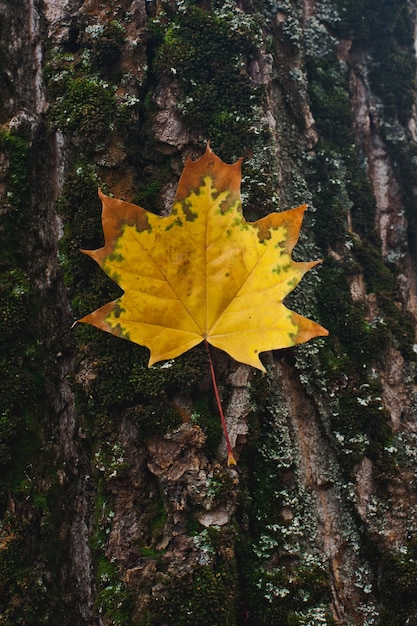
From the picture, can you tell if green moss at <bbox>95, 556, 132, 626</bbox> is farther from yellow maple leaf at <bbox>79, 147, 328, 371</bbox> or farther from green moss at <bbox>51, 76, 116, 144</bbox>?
green moss at <bbox>51, 76, 116, 144</bbox>

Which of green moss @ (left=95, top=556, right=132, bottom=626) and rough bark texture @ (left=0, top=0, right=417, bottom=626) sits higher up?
rough bark texture @ (left=0, top=0, right=417, bottom=626)

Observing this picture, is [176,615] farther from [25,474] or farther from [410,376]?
[410,376]

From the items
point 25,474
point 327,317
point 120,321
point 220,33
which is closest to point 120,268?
point 120,321

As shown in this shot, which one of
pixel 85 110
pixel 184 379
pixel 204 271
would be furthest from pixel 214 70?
pixel 184 379

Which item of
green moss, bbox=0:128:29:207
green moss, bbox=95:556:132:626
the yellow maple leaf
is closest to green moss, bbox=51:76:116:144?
green moss, bbox=0:128:29:207

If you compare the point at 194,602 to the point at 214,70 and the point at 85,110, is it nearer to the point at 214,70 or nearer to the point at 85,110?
the point at 85,110

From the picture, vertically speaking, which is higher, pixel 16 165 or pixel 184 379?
pixel 16 165
